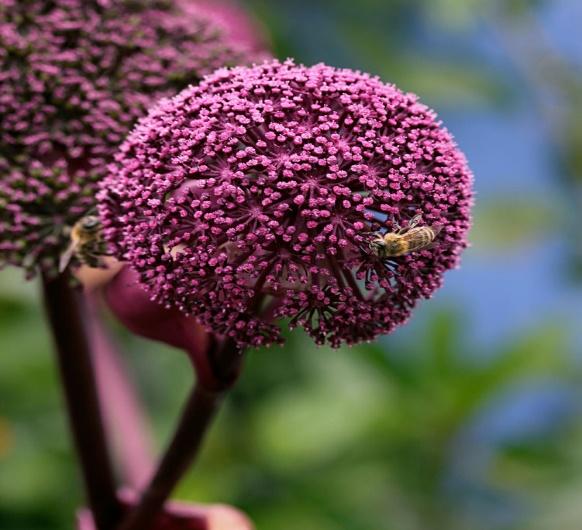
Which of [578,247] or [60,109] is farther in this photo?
[578,247]

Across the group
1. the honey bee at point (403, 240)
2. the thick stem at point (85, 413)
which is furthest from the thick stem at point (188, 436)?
the honey bee at point (403, 240)

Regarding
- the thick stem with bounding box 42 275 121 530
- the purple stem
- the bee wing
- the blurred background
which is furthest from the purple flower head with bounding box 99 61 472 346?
the blurred background

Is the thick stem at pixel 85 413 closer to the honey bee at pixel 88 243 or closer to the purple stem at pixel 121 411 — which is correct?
the honey bee at pixel 88 243

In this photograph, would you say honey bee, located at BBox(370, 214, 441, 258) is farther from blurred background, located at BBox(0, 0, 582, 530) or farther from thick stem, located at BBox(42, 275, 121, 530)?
blurred background, located at BBox(0, 0, 582, 530)

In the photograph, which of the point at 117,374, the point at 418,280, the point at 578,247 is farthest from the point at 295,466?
the point at 418,280

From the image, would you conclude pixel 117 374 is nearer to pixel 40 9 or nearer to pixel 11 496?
pixel 11 496

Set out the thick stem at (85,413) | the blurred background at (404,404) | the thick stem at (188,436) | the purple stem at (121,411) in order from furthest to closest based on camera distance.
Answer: the blurred background at (404,404)
the purple stem at (121,411)
the thick stem at (85,413)
the thick stem at (188,436)

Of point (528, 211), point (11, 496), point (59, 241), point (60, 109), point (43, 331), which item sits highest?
point (528, 211)
